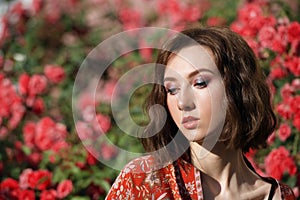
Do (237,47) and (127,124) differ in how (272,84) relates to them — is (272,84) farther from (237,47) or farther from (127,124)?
(237,47)

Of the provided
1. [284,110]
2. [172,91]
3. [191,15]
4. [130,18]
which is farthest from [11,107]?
[172,91]

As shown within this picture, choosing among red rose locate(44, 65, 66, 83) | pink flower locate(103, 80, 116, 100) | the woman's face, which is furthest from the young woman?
red rose locate(44, 65, 66, 83)

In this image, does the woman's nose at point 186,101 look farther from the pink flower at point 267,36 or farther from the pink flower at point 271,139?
the pink flower at point 267,36

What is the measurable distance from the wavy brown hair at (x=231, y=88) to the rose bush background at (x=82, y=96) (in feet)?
1.07

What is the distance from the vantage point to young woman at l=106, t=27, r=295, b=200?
241cm

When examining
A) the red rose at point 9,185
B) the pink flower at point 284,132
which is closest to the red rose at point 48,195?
the red rose at point 9,185

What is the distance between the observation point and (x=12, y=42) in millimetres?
5426

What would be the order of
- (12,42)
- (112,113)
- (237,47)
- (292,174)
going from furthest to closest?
(12,42) < (112,113) < (292,174) < (237,47)

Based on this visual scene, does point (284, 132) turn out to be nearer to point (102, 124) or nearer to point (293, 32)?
point (293, 32)

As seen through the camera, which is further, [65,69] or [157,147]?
[65,69]

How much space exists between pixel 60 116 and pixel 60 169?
0.89m

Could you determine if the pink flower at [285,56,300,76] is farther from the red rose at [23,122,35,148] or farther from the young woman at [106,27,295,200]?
the red rose at [23,122,35,148]

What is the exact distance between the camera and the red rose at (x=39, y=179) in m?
3.48

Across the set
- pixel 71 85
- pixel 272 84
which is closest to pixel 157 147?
pixel 272 84
